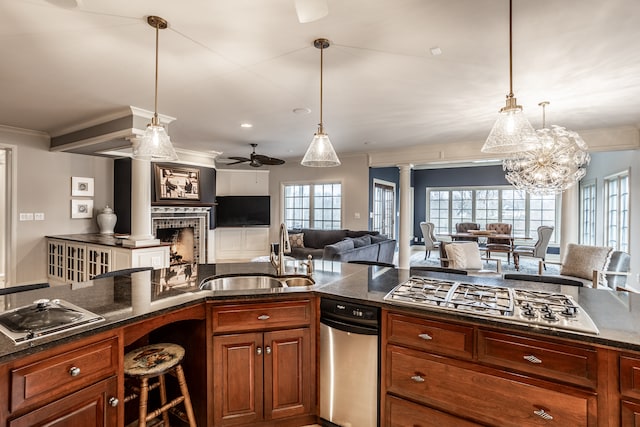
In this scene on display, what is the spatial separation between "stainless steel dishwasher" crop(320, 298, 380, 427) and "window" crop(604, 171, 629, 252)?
5.36 metres

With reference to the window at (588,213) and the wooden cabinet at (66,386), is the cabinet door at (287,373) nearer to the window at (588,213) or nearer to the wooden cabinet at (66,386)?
the wooden cabinet at (66,386)

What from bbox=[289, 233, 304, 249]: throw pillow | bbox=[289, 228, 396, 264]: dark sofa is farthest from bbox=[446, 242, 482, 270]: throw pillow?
bbox=[289, 233, 304, 249]: throw pillow

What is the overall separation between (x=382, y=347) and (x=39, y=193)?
19.5ft

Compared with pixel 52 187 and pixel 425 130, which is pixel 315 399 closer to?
pixel 425 130

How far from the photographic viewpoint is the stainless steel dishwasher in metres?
1.88

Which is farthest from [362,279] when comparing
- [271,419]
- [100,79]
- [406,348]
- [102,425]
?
[100,79]

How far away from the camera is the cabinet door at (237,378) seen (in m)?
1.90

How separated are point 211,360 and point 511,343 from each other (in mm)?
1564

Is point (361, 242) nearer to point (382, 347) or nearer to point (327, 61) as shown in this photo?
point (327, 61)

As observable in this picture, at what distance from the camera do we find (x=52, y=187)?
5.38 m

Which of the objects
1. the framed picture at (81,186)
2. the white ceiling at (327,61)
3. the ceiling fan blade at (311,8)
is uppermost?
the white ceiling at (327,61)

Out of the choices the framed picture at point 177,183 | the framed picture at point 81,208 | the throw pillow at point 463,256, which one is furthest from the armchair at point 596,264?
the framed picture at point 81,208

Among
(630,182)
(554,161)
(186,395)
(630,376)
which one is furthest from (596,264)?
(186,395)

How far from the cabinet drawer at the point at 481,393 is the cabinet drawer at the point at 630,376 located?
4.6 inches
